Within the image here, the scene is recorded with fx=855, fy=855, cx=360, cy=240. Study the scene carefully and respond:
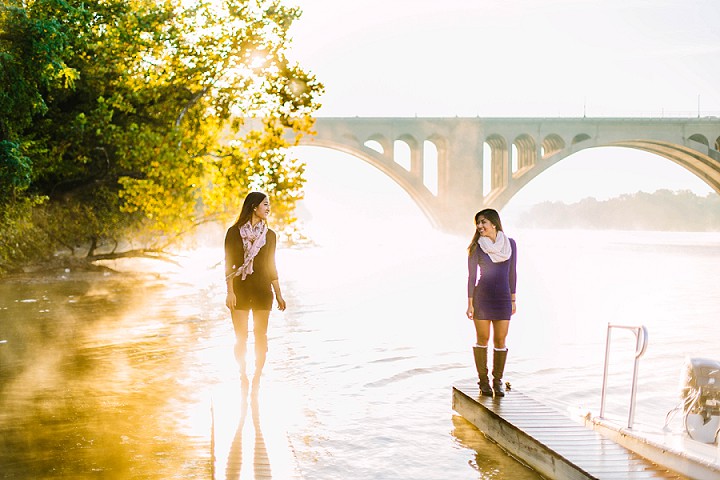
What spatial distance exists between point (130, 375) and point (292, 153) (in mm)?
10345

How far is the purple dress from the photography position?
6.81 m

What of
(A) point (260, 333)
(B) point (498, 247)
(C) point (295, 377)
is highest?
(B) point (498, 247)

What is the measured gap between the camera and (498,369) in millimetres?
7129

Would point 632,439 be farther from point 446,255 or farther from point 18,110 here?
point 446,255

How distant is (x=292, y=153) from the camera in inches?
754

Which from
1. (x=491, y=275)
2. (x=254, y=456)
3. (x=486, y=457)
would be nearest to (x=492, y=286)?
(x=491, y=275)

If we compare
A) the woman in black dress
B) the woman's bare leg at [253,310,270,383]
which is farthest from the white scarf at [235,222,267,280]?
the woman's bare leg at [253,310,270,383]

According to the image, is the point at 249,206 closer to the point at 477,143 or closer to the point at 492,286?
the point at 492,286

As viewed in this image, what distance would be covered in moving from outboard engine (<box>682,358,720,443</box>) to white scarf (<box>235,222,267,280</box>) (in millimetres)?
3255

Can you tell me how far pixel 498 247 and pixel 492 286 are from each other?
Answer: 1.07 ft

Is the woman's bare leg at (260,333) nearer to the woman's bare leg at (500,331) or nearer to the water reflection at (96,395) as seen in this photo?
the water reflection at (96,395)

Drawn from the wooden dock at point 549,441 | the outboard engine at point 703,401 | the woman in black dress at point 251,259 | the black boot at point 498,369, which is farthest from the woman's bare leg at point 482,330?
the outboard engine at point 703,401

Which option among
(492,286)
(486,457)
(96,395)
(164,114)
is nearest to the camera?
(486,457)

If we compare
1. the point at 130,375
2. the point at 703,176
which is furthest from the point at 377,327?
the point at 703,176
